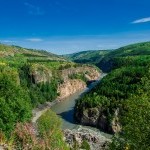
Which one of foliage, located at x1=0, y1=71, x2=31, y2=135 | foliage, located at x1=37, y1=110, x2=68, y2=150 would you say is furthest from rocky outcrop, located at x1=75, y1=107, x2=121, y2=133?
foliage, located at x1=0, y1=71, x2=31, y2=135


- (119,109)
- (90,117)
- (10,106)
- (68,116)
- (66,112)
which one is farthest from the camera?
(66,112)

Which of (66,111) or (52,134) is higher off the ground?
(52,134)

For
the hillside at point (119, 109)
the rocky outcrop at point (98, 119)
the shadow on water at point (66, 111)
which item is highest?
the hillside at point (119, 109)

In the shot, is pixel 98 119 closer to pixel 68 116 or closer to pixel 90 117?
pixel 90 117

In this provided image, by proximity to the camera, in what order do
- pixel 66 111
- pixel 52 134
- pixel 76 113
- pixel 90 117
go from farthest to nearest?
pixel 66 111, pixel 76 113, pixel 90 117, pixel 52 134

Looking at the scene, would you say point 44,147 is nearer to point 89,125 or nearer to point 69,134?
point 69,134

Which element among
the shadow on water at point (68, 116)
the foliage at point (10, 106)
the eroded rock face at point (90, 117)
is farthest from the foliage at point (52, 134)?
the shadow on water at point (68, 116)

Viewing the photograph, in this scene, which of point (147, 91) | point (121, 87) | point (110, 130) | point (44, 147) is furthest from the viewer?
point (121, 87)

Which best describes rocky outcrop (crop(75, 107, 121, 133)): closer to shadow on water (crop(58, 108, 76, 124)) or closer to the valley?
the valley

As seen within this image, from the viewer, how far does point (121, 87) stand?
490 feet

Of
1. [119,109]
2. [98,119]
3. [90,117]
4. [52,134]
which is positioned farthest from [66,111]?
[52,134]

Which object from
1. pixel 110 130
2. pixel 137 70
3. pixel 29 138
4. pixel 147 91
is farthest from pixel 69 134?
pixel 137 70

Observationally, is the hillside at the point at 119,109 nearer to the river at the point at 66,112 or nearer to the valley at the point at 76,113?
the valley at the point at 76,113

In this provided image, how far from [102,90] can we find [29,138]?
13053 centimetres
